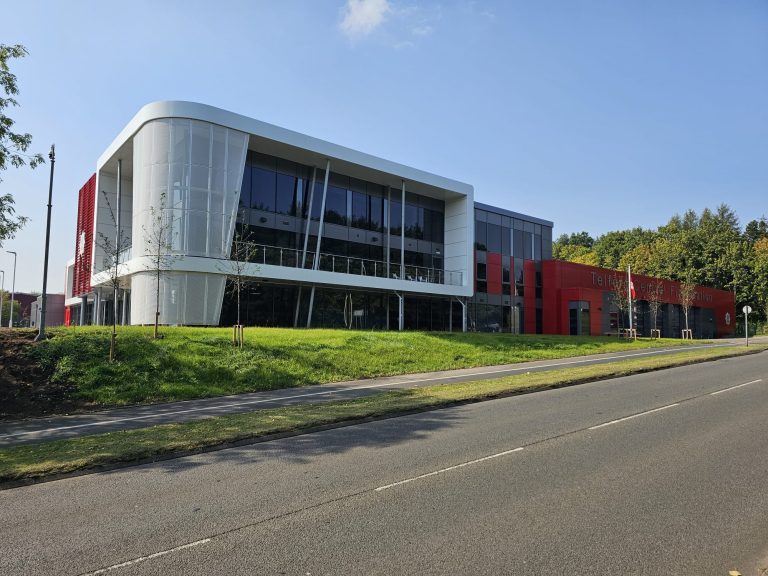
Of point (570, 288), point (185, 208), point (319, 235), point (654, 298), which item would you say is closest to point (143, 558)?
point (185, 208)

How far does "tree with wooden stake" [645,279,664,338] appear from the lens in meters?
52.8

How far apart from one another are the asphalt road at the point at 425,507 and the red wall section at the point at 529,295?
39653 mm

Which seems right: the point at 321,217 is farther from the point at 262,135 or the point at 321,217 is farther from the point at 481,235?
the point at 481,235

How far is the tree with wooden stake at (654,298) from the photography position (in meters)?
52.8

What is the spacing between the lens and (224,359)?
19.2 metres

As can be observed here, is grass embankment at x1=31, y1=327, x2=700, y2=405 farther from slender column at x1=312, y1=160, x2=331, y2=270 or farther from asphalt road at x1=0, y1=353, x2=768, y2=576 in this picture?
asphalt road at x1=0, y1=353, x2=768, y2=576

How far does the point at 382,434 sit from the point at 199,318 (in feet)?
67.6

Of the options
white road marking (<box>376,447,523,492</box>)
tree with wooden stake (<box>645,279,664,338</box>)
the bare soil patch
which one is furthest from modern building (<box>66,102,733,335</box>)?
white road marking (<box>376,447,523,492</box>)

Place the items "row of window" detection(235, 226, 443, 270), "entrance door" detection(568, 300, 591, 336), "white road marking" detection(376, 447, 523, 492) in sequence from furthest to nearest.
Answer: "entrance door" detection(568, 300, 591, 336), "row of window" detection(235, 226, 443, 270), "white road marking" detection(376, 447, 523, 492)

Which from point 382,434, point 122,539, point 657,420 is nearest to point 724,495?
point 657,420

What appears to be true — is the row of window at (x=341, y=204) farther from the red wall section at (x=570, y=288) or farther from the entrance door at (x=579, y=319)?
the entrance door at (x=579, y=319)

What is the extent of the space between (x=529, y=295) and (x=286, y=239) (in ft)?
80.6

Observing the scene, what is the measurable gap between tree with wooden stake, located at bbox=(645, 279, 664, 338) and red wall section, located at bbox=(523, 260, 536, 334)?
12.8 metres

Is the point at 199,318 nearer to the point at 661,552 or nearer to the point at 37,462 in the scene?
the point at 37,462
